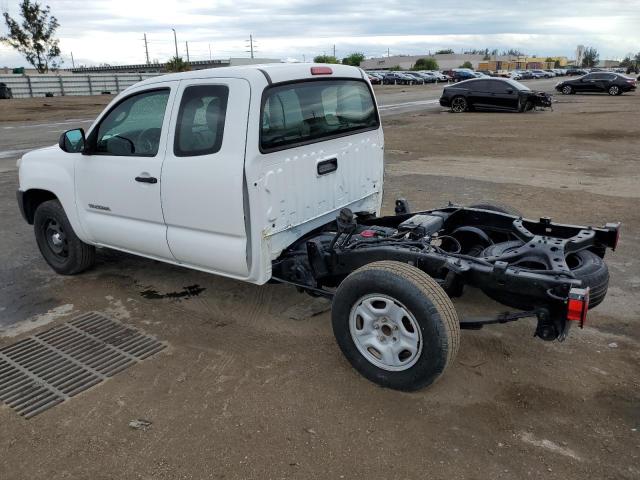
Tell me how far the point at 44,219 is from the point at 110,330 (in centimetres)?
187

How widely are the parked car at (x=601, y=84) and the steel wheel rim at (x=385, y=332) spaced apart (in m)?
38.6

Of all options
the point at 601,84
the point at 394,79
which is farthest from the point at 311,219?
the point at 394,79

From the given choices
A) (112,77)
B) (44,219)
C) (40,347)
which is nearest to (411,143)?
(44,219)

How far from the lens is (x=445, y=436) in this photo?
3148mm

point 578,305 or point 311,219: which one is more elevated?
point 311,219

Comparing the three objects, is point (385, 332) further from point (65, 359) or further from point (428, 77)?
point (428, 77)

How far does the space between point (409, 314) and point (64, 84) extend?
153 feet

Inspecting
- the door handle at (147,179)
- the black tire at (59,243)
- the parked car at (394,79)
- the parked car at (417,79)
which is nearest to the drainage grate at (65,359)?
the black tire at (59,243)

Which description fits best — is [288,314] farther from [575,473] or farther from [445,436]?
[575,473]

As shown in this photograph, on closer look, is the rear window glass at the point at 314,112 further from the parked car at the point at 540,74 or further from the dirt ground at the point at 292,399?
Answer: the parked car at the point at 540,74

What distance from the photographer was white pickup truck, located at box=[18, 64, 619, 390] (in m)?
3.44

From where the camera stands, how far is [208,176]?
401cm

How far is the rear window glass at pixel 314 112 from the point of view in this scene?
4.00 meters

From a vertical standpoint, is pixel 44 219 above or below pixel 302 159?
below
